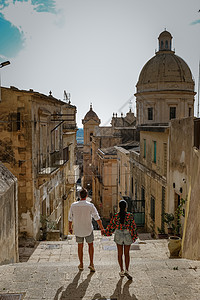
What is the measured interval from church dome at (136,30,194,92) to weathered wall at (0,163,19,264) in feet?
72.7

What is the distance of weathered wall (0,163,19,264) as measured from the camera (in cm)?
601

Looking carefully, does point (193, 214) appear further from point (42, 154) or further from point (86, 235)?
point (42, 154)

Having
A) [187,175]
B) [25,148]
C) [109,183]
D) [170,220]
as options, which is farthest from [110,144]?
[187,175]

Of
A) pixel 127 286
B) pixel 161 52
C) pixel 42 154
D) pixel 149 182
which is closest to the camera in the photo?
pixel 127 286

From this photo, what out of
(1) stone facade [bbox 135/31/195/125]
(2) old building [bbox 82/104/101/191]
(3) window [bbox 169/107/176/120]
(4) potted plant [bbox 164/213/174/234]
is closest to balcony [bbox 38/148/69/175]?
(4) potted plant [bbox 164/213/174/234]

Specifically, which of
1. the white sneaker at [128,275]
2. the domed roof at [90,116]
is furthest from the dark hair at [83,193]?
the domed roof at [90,116]

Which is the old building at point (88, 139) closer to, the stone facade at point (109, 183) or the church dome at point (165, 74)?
the stone facade at point (109, 183)

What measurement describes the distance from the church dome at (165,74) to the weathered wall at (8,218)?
22.2 meters

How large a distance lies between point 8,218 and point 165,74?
2363 cm

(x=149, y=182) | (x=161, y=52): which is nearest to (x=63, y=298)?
(x=149, y=182)

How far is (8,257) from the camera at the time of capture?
651cm

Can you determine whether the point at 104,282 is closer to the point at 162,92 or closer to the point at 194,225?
the point at 194,225

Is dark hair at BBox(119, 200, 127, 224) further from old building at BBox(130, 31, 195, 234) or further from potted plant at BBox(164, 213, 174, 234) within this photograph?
old building at BBox(130, 31, 195, 234)

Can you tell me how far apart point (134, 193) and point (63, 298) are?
14.5m
